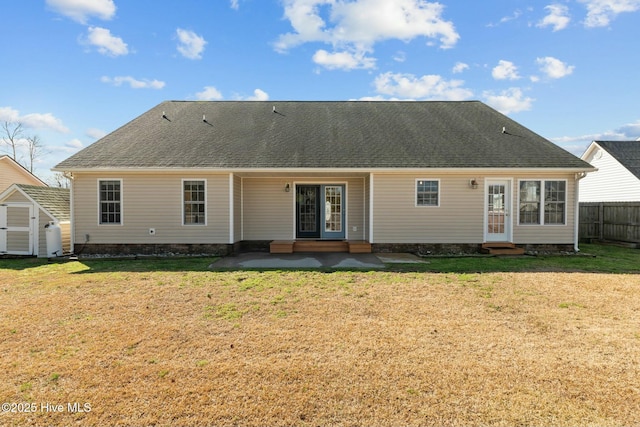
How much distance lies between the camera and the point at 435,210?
1133cm

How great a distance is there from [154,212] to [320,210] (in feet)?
19.0

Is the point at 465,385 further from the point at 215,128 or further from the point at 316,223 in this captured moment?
the point at 215,128

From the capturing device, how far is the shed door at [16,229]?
11.2m

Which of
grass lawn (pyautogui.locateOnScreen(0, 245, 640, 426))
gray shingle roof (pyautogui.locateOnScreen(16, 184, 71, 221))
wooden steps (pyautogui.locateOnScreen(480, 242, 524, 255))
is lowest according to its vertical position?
grass lawn (pyautogui.locateOnScreen(0, 245, 640, 426))

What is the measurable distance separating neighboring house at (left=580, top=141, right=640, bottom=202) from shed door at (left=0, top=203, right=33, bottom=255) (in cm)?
2639

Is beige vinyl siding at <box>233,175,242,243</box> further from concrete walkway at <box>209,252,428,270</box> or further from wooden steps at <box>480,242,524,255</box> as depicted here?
wooden steps at <box>480,242,524,255</box>

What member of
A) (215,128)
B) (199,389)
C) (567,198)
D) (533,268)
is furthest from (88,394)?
(567,198)

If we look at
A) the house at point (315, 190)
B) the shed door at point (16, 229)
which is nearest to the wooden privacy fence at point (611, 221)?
the house at point (315, 190)

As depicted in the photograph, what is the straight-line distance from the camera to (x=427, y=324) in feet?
15.7

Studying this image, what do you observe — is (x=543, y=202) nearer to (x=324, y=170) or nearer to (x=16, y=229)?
(x=324, y=170)

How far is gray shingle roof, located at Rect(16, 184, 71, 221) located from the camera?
37.1 feet

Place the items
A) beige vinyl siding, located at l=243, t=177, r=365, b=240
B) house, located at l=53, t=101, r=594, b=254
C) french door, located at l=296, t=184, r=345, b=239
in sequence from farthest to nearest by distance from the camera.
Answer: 1. french door, located at l=296, t=184, r=345, b=239
2. beige vinyl siding, located at l=243, t=177, r=365, b=240
3. house, located at l=53, t=101, r=594, b=254

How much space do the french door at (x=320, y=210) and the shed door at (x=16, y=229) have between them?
30.0ft

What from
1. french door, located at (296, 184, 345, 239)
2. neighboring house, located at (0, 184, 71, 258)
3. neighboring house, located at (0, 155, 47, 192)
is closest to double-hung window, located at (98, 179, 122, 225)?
neighboring house, located at (0, 184, 71, 258)
